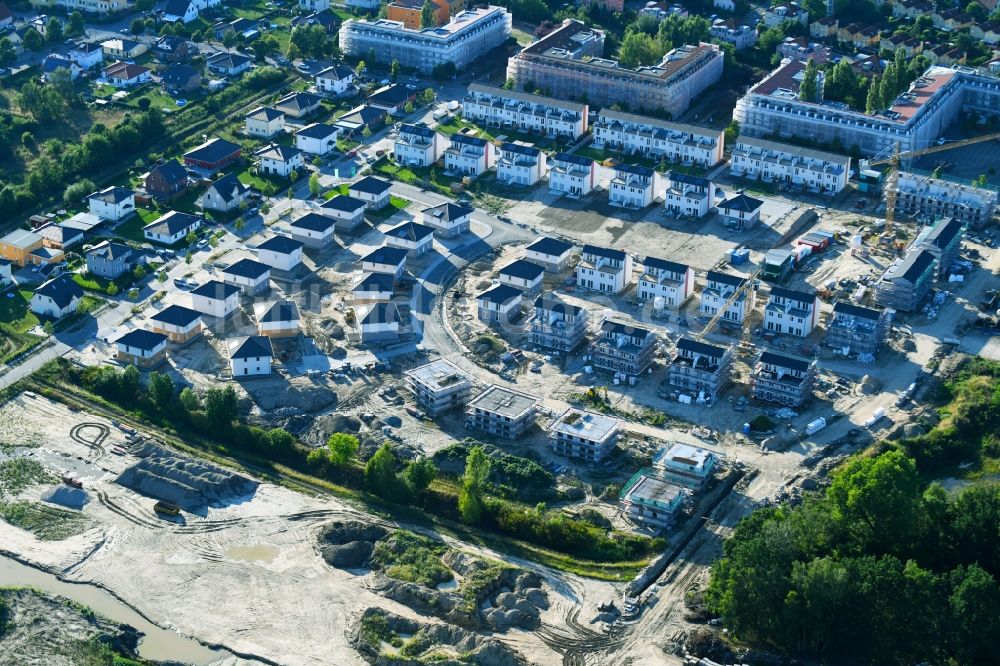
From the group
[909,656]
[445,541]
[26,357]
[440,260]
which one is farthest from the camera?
[440,260]

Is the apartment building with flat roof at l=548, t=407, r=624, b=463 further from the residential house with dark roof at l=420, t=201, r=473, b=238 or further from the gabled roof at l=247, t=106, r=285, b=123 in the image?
the gabled roof at l=247, t=106, r=285, b=123

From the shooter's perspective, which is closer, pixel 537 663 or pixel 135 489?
pixel 537 663

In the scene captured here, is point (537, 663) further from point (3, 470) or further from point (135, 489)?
point (3, 470)

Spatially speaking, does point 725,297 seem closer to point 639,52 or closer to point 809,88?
point 809,88

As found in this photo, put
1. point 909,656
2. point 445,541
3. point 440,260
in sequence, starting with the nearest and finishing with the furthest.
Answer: point 909,656 → point 445,541 → point 440,260

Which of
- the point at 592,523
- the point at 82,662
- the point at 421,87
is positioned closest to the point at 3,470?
the point at 82,662

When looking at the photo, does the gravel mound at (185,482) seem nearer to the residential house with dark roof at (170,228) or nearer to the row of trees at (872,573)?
the row of trees at (872,573)
